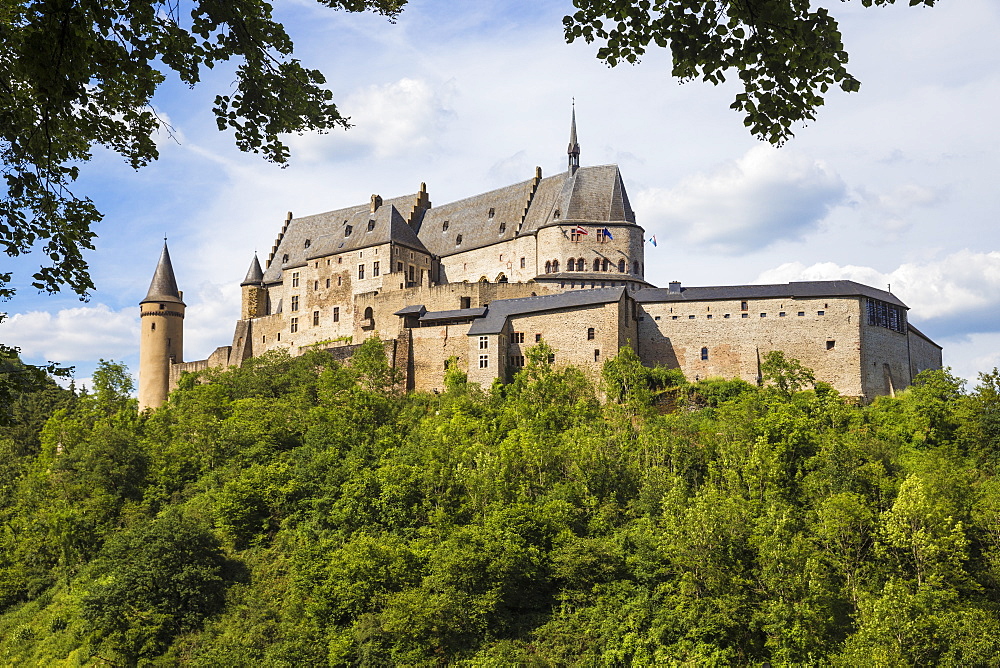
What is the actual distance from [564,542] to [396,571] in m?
7.20

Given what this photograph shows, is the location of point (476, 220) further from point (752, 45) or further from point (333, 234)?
point (752, 45)

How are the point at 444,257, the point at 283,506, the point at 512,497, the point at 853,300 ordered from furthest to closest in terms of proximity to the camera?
the point at 444,257 → the point at 853,300 → the point at 283,506 → the point at 512,497

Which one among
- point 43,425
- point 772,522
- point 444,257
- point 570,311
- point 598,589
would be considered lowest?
point 598,589

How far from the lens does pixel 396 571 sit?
39.9 m

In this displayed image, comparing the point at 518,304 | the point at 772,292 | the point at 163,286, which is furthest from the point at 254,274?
the point at 772,292

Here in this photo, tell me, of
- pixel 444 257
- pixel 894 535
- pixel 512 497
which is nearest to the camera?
pixel 894 535

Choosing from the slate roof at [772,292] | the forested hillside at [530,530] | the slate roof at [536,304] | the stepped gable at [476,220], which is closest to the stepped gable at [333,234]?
the stepped gable at [476,220]

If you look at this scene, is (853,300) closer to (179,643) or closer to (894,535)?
(894,535)

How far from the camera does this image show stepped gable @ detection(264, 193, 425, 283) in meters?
68.6

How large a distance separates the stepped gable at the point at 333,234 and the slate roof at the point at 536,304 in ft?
46.3

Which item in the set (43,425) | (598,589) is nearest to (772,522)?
(598,589)

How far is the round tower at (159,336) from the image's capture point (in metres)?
67.9

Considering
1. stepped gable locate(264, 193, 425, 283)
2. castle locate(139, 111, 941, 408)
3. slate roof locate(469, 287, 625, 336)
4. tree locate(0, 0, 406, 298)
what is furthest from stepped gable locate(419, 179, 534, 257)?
tree locate(0, 0, 406, 298)

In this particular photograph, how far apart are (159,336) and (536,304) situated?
99.6ft
